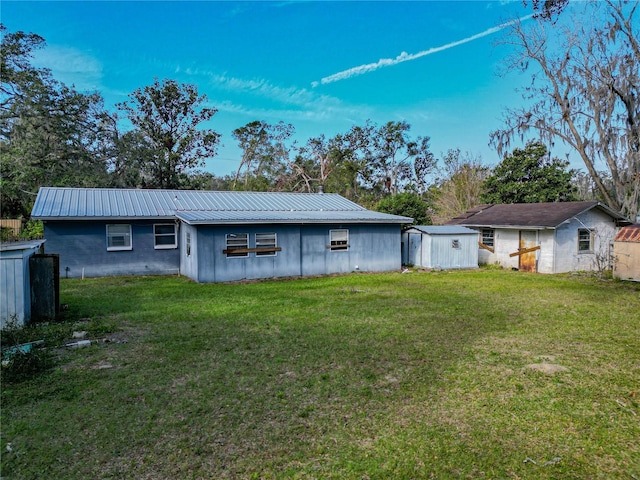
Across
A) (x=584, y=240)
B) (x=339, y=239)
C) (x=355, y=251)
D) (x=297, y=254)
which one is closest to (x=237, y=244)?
(x=297, y=254)

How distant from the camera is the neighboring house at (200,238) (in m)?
14.1

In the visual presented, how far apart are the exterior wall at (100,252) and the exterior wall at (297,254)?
1164 millimetres

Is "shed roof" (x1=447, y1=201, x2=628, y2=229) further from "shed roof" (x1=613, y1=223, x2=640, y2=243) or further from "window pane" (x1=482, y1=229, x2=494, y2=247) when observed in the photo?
"shed roof" (x1=613, y1=223, x2=640, y2=243)

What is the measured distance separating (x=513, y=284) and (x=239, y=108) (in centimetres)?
3161

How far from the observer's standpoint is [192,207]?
56.0ft

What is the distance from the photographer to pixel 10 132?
81.0 feet

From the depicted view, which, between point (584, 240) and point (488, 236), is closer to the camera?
point (584, 240)

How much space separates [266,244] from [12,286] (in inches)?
343

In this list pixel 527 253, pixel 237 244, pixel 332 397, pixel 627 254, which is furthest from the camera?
pixel 527 253

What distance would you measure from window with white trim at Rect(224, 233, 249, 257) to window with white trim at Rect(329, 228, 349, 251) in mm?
3556

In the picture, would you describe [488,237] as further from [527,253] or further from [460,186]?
[460,186]

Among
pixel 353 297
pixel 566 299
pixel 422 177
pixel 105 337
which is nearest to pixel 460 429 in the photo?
pixel 105 337

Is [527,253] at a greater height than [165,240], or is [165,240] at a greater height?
[165,240]

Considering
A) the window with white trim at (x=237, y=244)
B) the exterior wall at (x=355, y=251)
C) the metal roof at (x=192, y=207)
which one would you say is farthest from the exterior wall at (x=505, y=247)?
the window with white trim at (x=237, y=244)
